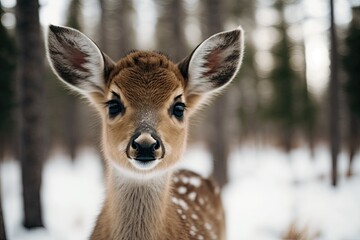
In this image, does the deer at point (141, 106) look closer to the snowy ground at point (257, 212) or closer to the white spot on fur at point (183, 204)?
the white spot on fur at point (183, 204)

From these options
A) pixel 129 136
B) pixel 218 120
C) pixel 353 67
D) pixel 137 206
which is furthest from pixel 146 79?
pixel 353 67

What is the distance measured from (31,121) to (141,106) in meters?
4.08

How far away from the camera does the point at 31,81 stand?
21.0 ft

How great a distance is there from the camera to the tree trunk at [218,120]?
9.82 metres

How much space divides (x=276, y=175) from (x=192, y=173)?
1416 centimetres

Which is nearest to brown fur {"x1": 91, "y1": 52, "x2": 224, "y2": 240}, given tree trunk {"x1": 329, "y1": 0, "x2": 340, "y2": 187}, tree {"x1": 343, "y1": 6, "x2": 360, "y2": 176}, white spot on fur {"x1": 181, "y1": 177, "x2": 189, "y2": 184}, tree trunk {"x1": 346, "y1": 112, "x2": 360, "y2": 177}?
white spot on fur {"x1": 181, "y1": 177, "x2": 189, "y2": 184}

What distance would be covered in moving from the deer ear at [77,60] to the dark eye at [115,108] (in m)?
0.32

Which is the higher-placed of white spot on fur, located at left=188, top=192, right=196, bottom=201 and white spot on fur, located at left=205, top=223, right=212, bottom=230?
white spot on fur, located at left=188, top=192, right=196, bottom=201

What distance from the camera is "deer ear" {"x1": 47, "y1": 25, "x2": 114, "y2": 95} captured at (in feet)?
10.3

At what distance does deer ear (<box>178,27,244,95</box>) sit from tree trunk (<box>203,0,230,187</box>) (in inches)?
253

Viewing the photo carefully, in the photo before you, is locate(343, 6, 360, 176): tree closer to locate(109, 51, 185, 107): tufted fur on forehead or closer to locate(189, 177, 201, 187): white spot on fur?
locate(189, 177, 201, 187): white spot on fur

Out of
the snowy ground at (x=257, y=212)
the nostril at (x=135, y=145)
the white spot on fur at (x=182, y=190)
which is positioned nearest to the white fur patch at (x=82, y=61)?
the nostril at (x=135, y=145)

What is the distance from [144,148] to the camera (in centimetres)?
264

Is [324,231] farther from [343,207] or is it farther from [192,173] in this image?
[192,173]
